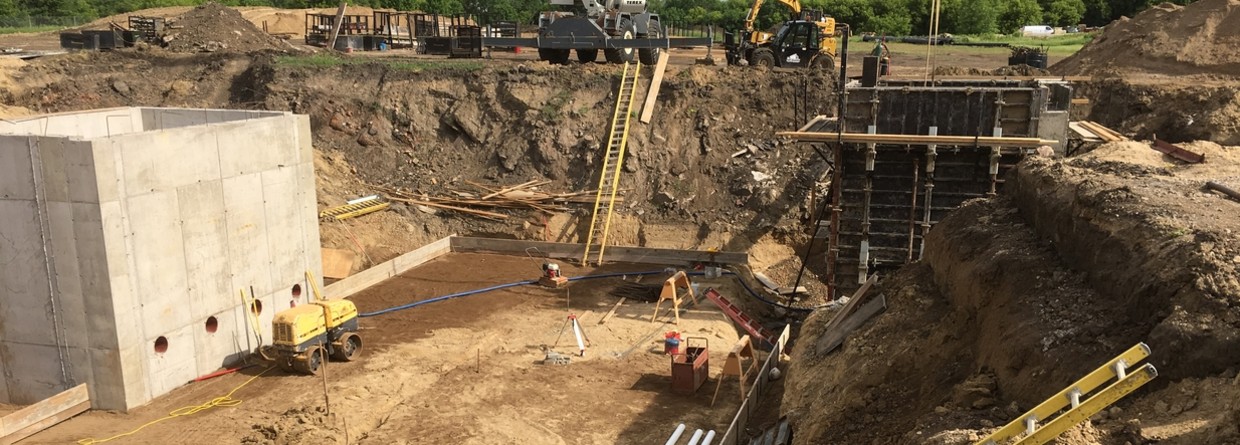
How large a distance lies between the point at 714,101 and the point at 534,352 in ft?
40.3

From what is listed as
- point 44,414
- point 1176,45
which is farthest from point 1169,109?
point 44,414

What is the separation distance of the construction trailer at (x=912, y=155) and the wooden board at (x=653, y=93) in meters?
9.71

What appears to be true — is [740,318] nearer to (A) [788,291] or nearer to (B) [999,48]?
(A) [788,291]

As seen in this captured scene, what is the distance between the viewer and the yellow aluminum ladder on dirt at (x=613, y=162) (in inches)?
932

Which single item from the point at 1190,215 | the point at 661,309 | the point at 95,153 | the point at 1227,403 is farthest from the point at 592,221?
the point at 1227,403

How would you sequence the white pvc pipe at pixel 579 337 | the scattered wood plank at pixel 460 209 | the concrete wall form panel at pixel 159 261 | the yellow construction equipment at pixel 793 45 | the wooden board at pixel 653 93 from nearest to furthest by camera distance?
the concrete wall form panel at pixel 159 261 → the white pvc pipe at pixel 579 337 → the scattered wood plank at pixel 460 209 → the wooden board at pixel 653 93 → the yellow construction equipment at pixel 793 45

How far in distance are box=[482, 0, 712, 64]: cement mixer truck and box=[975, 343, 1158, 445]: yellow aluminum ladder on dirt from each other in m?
22.7

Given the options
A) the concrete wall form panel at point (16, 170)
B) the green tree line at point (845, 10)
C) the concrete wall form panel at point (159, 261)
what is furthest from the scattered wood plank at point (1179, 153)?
the green tree line at point (845, 10)

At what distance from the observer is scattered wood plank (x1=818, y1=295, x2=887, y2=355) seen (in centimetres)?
1317

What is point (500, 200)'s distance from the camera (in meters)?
25.6

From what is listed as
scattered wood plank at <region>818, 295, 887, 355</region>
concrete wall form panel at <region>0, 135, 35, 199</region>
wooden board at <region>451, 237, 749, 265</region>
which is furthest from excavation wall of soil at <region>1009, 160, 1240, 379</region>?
concrete wall form panel at <region>0, 135, 35, 199</region>

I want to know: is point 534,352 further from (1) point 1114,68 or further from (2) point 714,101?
(1) point 1114,68

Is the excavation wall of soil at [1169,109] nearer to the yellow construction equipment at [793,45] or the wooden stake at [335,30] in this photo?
the yellow construction equipment at [793,45]

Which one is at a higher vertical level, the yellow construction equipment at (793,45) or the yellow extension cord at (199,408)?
the yellow construction equipment at (793,45)
